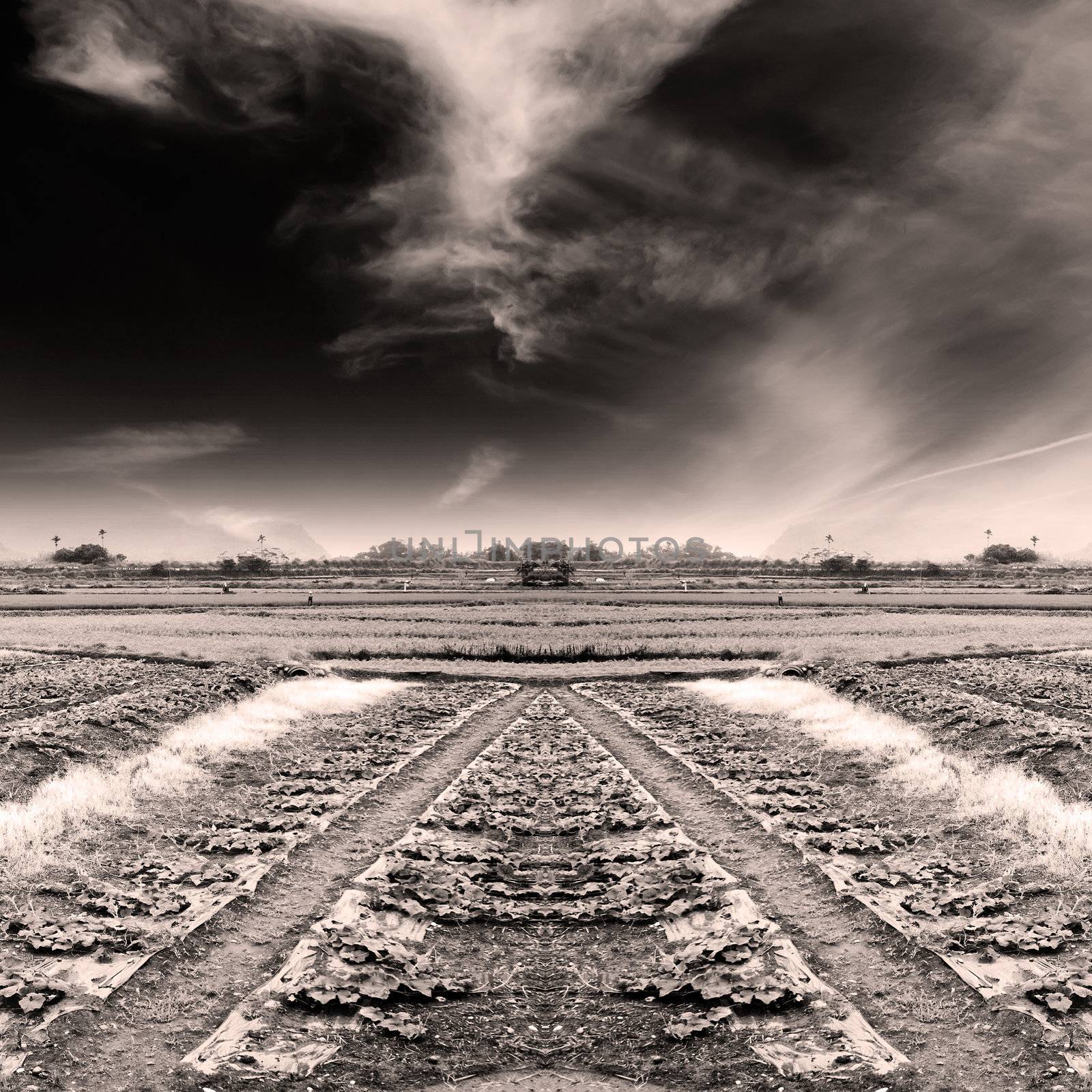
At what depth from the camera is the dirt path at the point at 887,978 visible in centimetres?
621

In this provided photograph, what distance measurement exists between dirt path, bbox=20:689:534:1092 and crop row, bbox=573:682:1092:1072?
6430 millimetres

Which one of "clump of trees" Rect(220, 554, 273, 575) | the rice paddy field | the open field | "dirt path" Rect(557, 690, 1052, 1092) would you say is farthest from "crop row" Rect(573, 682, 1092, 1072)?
"clump of trees" Rect(220, 554, 273, 575)

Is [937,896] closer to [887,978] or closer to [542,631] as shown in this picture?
[887,978]

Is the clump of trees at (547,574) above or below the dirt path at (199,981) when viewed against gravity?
above

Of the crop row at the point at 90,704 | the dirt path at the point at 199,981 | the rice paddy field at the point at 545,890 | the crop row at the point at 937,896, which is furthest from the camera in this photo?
the crop row at the point at 90,704

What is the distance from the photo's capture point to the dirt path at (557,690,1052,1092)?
621 centimetres

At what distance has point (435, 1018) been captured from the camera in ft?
22.1

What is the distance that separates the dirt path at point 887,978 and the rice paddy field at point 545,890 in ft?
0.12

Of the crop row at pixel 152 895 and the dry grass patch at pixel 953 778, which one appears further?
the dry grass patch at pixel 953 778

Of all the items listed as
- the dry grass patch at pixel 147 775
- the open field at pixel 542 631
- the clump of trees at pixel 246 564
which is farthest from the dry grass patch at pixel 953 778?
the clump of trees at pixel 246 564

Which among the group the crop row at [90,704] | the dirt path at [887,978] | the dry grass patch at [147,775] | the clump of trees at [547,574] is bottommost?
the dirt path at [887,978]

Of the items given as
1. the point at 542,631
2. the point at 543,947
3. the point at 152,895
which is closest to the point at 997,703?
the point at 543,947

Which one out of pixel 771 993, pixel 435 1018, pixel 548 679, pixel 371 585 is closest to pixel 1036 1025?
pixel 771 993

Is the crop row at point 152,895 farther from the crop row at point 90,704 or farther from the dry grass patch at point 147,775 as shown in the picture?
the crop row at point 90,704
